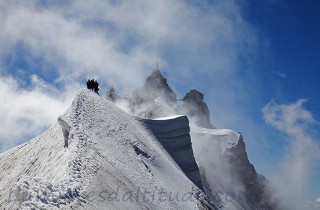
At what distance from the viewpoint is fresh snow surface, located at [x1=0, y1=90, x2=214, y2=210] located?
714 inches

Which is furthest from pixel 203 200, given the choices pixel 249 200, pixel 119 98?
pixel 119 98

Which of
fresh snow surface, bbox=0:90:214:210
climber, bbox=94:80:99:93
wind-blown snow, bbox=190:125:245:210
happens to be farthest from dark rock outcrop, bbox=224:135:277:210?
fresh snow surface, bbox=0:90:214:210

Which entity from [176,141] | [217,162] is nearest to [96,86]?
[176,141]

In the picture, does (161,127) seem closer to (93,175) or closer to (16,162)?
(16,162)

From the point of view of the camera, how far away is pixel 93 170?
24.1 metres

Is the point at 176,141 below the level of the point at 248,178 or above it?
below

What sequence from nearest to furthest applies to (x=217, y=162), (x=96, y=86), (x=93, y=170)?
(x=93, y=170) → (x=96, y=86) → (x=217, y=162)

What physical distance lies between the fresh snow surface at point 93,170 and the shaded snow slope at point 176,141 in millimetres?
5961

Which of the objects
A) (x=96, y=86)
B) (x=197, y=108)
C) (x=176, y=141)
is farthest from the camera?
(x=197, y=108)

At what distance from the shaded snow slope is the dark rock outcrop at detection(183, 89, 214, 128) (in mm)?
68668

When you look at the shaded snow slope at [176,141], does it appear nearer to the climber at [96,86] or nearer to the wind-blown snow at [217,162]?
the climber at [96,86]

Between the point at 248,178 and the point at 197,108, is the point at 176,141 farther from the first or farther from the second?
the point at 197,108

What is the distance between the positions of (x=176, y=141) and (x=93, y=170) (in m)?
30.6

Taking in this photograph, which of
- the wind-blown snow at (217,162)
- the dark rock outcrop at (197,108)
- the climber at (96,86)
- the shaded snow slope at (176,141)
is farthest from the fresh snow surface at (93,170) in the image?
the dark rock outcrop at (197,108)
